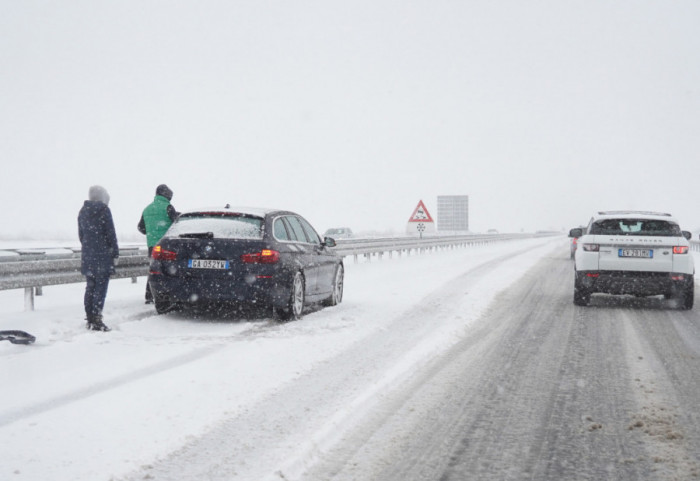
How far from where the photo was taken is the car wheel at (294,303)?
896cm

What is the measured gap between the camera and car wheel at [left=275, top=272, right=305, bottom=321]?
29.4 ft

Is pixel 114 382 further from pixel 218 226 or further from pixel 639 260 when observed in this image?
pixel 639 260

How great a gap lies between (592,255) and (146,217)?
7.10 metres

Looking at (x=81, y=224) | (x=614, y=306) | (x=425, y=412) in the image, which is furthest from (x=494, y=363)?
(x=614, y=306)

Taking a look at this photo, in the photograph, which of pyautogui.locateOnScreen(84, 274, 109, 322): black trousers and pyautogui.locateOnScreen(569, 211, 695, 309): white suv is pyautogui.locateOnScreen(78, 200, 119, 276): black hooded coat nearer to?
pyautogui.locateOnScreen(84, 274, 109, 322): black trousers

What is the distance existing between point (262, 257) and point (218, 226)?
807 millimetres

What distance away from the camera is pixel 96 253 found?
808cm

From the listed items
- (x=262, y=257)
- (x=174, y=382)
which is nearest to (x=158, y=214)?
(x=262, y=257)

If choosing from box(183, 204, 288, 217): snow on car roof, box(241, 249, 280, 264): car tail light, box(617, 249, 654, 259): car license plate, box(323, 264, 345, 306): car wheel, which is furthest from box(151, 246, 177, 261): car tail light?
box(617, 249, 654, 259): car license plate

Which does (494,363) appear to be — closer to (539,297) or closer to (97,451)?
(97,451)

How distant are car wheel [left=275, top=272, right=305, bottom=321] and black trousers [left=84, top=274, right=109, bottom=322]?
222cm

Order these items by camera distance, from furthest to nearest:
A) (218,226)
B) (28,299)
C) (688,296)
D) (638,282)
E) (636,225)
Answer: (636,225) → (688,296) → (638,282) → (28,299) → (218,226)

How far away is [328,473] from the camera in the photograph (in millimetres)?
3596

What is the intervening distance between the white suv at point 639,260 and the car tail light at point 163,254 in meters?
6.50
